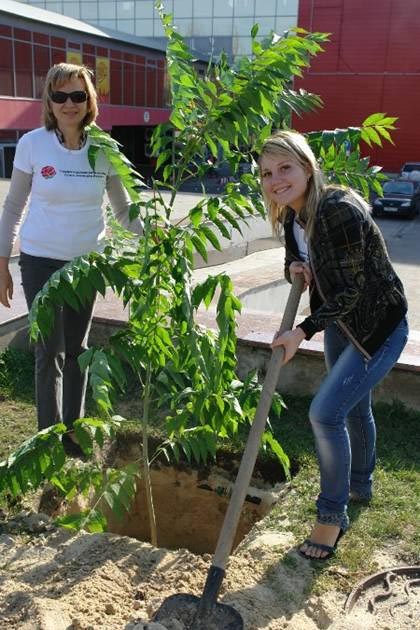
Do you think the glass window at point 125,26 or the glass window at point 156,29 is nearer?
the glass window at point 156,29

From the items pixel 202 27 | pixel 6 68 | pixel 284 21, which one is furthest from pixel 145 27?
pixel 6 68

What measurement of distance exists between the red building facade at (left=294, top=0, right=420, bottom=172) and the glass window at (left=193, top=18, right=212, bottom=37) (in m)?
13.6

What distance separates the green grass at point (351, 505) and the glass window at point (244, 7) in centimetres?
4505

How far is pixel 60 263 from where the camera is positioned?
3.48 metres

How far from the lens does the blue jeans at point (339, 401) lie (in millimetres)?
2893

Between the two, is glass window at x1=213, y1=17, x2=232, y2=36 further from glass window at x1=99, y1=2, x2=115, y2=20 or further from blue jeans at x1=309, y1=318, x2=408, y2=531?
blue jeans at x1=309, y1=318, x2=408, y2=531

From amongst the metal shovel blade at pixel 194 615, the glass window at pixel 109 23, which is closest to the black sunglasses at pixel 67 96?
the metal shovel blade at pixel 194 615

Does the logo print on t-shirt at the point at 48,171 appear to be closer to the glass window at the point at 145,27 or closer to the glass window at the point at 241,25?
the glass window at the point at 241,25

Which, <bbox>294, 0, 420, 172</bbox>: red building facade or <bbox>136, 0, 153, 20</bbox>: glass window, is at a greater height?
<bbox>136, 0, 153, 20</bbox>: glass window

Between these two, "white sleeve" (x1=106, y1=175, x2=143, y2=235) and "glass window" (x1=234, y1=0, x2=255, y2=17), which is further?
"glass window" (x1=234, y1=0, x2=255, y2=17)

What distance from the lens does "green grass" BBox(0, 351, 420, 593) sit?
312 cm

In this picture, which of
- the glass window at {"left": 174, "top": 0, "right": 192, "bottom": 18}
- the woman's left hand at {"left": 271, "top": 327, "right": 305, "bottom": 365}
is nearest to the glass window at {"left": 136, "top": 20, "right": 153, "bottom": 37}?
the glass window at {"left": 174, "top": 0, "right": 192, "bottom": 18}

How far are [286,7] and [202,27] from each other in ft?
20.3

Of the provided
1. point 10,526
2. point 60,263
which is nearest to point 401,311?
point 60,263
